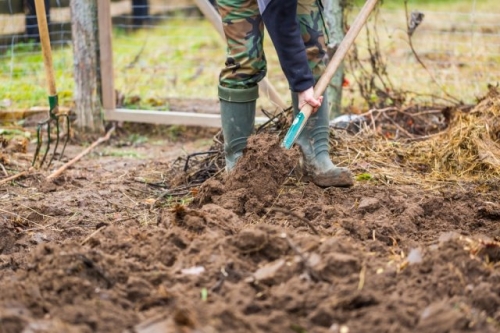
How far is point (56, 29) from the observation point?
7.04m

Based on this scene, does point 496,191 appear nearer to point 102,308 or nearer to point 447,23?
point 102,308

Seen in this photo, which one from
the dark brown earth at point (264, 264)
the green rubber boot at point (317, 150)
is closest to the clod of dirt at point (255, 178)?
the dark brown earth at point (264, 264)

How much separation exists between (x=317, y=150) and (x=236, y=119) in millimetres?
479

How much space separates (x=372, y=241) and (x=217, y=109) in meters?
3.55

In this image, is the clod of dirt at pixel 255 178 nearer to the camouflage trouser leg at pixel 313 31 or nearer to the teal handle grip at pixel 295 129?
the teal handle grip at pixel 295 129

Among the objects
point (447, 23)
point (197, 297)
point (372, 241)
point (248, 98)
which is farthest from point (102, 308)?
point (447, 23)

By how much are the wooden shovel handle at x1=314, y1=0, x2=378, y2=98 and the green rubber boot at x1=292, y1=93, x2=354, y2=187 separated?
0.17 m

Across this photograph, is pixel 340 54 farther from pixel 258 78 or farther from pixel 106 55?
pixel 106 55

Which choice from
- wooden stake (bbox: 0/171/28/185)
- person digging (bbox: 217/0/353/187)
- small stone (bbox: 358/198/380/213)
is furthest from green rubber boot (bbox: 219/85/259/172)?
wooden stake (bbox: 0/171/28/185)

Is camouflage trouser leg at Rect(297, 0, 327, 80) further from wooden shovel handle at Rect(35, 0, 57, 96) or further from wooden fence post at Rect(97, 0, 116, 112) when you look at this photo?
wooden fence post at Rect(97, 0, 116, 112)

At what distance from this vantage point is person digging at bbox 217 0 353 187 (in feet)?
13.1

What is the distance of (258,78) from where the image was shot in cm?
428

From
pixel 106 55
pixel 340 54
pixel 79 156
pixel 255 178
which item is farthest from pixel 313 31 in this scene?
pixel 106 55

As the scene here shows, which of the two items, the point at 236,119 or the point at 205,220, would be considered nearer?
the point at 205,220
